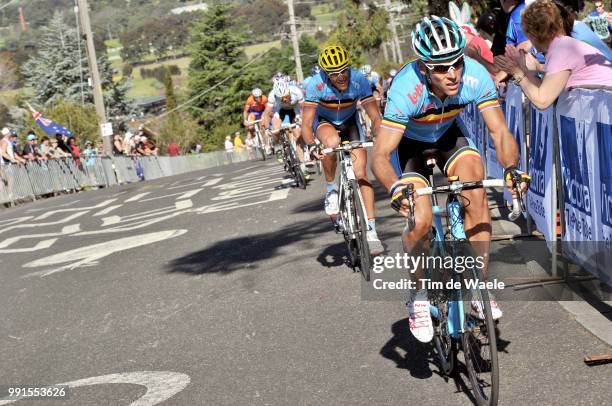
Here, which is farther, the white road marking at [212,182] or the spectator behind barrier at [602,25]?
the white road marking at [212,182]

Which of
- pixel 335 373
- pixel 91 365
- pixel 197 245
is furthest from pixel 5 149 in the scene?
pixel 335 373

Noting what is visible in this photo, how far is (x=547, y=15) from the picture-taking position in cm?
701

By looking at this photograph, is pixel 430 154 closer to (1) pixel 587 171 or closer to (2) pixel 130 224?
(1) pixel 587 171

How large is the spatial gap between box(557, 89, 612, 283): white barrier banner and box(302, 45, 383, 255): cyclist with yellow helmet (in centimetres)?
221

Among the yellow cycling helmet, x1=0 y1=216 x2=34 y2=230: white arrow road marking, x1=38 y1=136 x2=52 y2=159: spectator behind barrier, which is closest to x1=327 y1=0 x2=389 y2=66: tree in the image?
x1=38 y1=136 x2=52 y2=159: spectator behind barrier

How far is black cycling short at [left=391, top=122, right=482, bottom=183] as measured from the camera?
19.8 feet

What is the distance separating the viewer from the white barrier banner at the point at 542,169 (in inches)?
303

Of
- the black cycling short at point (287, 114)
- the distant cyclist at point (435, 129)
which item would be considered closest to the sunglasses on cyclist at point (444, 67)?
the distant cyclist at point (435, 129)

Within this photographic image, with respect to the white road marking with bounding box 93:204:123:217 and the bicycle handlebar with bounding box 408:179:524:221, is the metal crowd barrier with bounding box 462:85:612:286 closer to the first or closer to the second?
the bicycle handlebar with bounding box 408:179:524:221

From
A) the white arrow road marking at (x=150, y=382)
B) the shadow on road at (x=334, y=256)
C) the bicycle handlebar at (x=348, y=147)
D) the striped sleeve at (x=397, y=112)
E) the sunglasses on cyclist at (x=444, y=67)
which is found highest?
the sunglasses on cyclist at (x=444, y=67)

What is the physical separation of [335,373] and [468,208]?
56.7 inches

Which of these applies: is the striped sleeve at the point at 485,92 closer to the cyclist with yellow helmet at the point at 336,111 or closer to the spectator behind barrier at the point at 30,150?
the cyclist with yellow helmet at the point at 336,111

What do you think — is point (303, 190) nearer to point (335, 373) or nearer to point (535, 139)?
point (535, 139)

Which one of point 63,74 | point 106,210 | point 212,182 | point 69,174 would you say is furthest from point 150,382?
point 63,74
